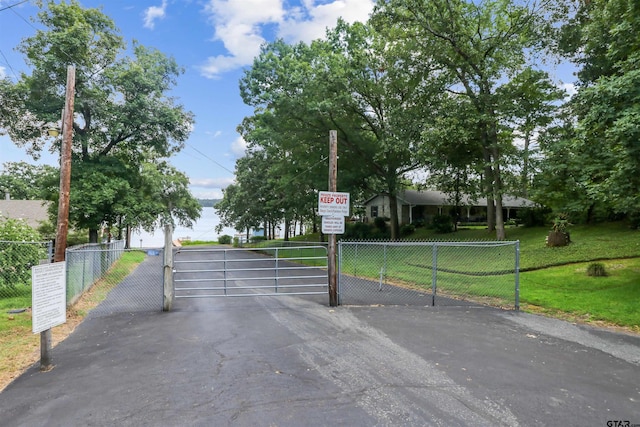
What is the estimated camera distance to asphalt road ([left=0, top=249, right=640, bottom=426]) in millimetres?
3340

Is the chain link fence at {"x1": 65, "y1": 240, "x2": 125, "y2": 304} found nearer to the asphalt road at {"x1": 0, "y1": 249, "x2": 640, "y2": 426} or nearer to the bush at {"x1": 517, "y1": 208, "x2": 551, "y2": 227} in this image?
the asphalt road at {"x1": 0, "y1": 249, "x2": 640, "y2": 426}

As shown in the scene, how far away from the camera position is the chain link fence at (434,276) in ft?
27.8

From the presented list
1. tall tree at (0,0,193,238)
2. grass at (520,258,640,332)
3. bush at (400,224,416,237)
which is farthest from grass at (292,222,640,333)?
tall tree at (0,0,193,238)

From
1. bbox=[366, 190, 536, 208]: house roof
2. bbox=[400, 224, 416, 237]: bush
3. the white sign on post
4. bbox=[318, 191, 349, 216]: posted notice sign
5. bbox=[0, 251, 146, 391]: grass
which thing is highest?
bbox=[366, 190, 536, 208]: house roof

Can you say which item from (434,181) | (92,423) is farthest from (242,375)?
(434,181)

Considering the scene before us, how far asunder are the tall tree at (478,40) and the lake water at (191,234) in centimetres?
3184

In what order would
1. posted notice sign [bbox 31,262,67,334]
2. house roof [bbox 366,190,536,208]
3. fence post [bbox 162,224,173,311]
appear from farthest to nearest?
1. house roof [bbox 366,190,536,208]
2. fence post [bbox 162,224,173,311]
3. posted notice sign [bbox 31,262,67,334]

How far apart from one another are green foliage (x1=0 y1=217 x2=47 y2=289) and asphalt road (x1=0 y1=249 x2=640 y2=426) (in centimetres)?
396

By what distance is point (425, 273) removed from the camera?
1311 centimetres

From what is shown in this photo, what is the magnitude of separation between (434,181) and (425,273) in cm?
1649

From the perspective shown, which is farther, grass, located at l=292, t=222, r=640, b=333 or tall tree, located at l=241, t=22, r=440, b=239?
tall tree, located at l=241, t=22, r=440, b=239

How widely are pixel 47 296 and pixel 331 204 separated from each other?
515cm

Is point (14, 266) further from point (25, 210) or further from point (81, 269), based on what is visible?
point (25, 210)

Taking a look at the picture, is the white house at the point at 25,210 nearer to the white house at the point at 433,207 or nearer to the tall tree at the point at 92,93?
the tall tree at the point at 92,93
